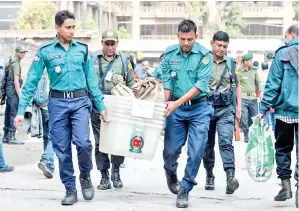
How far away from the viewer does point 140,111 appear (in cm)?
816

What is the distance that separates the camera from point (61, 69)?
8.01 metres

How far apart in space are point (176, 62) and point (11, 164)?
15.2 ft

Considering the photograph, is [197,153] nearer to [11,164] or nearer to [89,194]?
[89,194]

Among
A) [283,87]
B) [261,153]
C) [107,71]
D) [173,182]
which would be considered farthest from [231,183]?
[107,71]

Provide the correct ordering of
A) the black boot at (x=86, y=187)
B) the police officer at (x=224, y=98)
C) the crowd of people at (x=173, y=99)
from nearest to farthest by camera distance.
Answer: the crowd of people at (x=173, y=99) → the black boot at (x=86, y=187) → the police officer at (x=224, y=98)

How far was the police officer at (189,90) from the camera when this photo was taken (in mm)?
8141

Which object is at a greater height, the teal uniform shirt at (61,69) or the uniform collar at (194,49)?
the uniform collar at (194,49)

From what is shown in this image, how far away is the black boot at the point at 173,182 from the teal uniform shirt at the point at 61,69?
46.0 inches

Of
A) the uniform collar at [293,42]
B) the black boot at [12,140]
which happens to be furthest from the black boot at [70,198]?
the black boot at [12,140]

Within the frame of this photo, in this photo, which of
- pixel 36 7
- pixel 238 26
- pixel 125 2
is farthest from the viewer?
pixel 125 2

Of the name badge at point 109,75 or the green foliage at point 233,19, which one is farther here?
the green foliage at point 233,19

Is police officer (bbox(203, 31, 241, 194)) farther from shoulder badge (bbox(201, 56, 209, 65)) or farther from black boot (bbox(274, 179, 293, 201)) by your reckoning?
shoulder badge (bbox(201, 56, 209, 65))

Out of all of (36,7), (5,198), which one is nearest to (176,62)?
(5,198)

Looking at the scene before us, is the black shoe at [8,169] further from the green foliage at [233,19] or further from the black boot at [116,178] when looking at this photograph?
the green foliage at [233,19]
